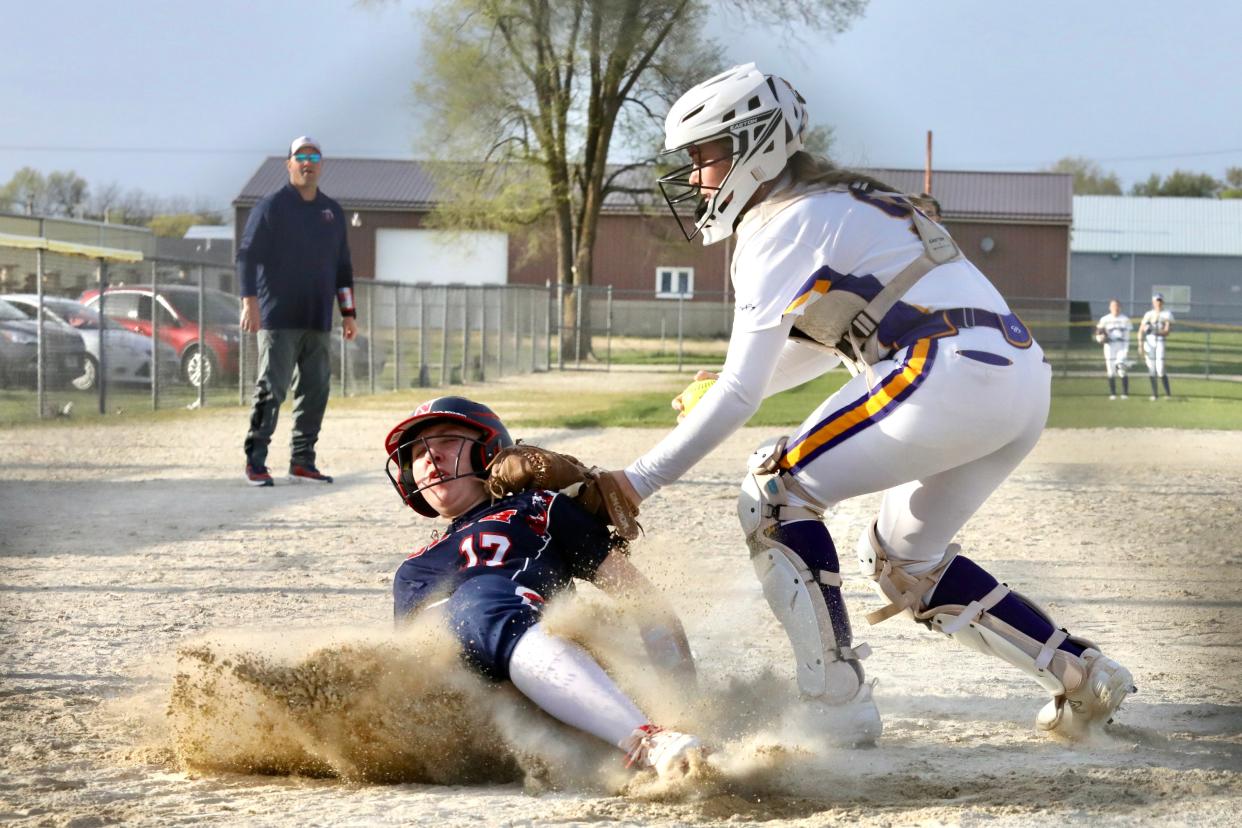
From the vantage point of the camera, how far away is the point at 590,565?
3.92 meters

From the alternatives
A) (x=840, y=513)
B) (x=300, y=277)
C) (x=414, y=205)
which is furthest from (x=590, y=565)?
(x=414, y=205)

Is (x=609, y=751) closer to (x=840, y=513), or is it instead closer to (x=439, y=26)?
(x=840, y=513)

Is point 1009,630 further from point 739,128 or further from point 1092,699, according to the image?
point 739,128

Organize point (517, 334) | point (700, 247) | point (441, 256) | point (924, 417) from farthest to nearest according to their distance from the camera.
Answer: point (700, 247) → point (441, 256) → point (517, 334) → point (924, 417)

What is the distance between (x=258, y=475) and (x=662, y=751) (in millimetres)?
7172

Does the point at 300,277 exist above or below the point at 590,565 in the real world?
above

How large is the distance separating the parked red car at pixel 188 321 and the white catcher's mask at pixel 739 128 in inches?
506

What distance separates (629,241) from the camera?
158ft

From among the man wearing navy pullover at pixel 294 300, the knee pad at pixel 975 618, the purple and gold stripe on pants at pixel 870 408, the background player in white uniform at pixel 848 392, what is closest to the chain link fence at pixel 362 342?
the man wearing navy pullover at pixel 294 300

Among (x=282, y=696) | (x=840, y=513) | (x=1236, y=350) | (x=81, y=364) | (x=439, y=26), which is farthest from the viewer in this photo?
(x=1236, y=350)

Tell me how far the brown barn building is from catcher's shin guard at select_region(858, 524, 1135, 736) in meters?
38.5

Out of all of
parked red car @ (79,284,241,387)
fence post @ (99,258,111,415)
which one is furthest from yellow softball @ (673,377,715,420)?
parked red car @ (79,284,241,387)

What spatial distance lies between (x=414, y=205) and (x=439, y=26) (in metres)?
25.4

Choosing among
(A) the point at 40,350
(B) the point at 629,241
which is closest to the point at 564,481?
(A) the point at 40,350
